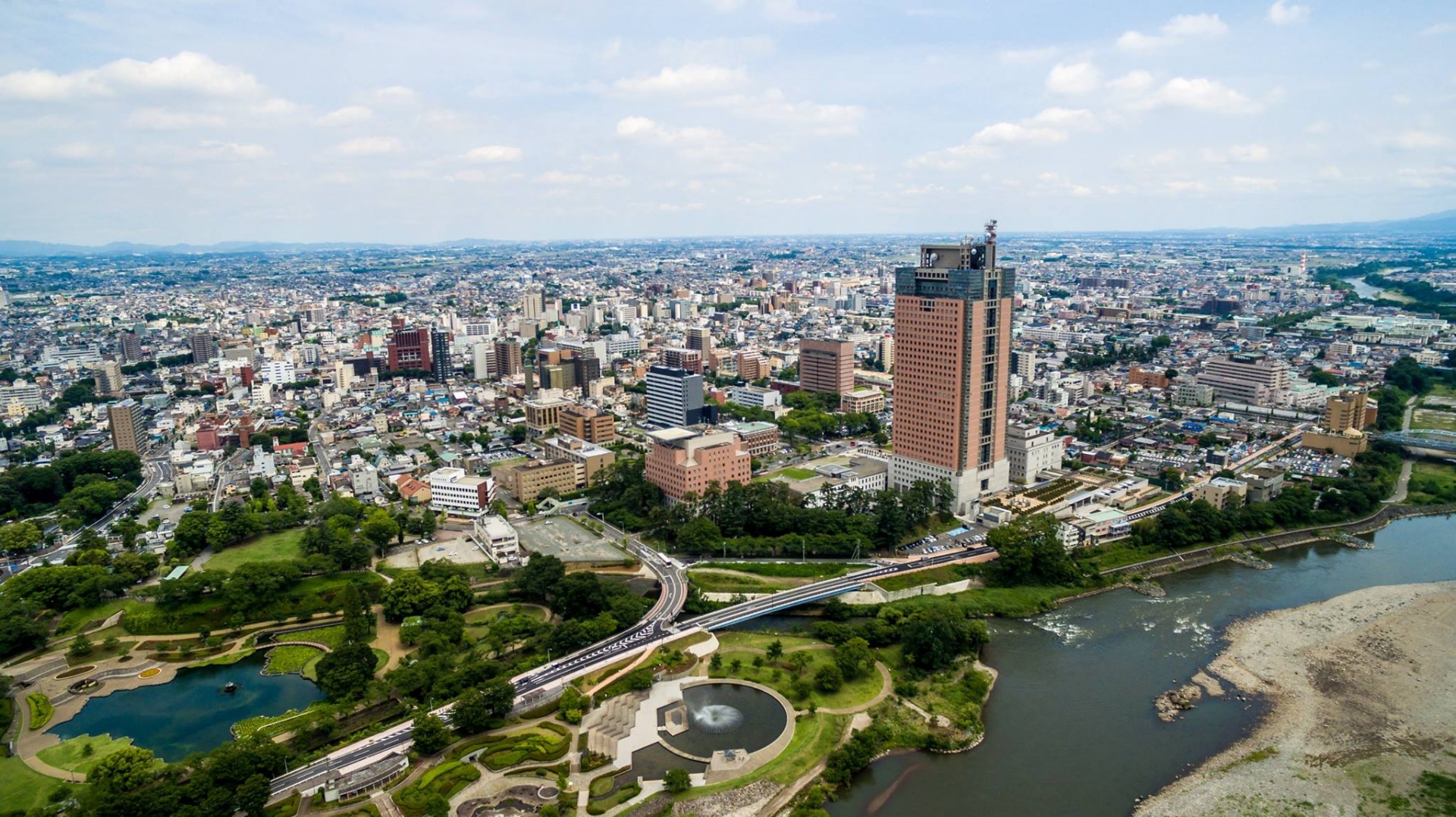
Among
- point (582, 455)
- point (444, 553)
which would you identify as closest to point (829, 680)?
point (444, 553)

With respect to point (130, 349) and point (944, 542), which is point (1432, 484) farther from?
point (130, 349)

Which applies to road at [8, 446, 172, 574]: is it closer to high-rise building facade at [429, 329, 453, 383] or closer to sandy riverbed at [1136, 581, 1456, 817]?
high-rise building facade at [429, 329, 453, 383]

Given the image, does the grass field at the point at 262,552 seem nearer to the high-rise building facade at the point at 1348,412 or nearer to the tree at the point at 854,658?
the tree at the point at 854,658

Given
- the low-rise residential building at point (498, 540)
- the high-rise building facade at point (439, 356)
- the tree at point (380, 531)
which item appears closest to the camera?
the low-rise residential building at point (498, 540)

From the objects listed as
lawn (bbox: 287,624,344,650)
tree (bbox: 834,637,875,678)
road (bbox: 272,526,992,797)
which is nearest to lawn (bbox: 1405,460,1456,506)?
road (bbox: 272,526,992,797)

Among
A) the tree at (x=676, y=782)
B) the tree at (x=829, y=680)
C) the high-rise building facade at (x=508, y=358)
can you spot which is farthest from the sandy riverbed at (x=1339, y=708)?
the high-rise building facade at (x=508, y=358)

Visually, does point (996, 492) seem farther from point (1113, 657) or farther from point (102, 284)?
point (102, 284)
